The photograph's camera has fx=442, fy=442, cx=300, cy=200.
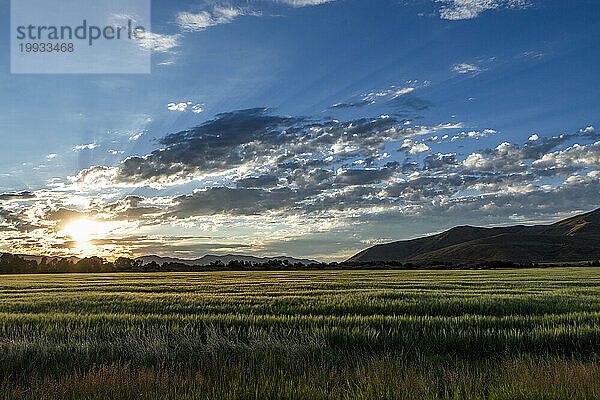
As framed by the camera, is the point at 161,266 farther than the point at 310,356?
Yes

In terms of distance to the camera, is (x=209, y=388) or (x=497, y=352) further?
(x=497, y=352)

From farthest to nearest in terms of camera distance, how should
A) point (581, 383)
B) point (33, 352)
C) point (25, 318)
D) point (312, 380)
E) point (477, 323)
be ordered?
point (25, 318) → point (477, 323) → point (33, 352) → point (312, 380) → point (581, 383)

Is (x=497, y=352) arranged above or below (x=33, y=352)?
below

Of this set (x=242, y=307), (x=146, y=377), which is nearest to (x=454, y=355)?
(x=146, y=377)

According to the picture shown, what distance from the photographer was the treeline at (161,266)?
10694 centimetres

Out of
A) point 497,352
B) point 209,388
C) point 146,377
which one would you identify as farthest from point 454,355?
point 146,377

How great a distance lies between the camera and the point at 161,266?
113312mm

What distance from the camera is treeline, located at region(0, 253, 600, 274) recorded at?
106938mm

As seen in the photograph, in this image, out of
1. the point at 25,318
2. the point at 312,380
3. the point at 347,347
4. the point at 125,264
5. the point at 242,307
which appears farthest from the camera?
the point at 125,264

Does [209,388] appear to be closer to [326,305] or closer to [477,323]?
[477,323]

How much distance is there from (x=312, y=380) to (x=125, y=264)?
127901 mm

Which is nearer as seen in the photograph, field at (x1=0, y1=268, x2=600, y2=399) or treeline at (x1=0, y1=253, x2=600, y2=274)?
field at (x1=0, y1=268, x2=600, y2=399)

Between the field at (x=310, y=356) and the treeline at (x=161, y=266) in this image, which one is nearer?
the field at (x=310, y=356)

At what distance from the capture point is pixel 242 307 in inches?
595
